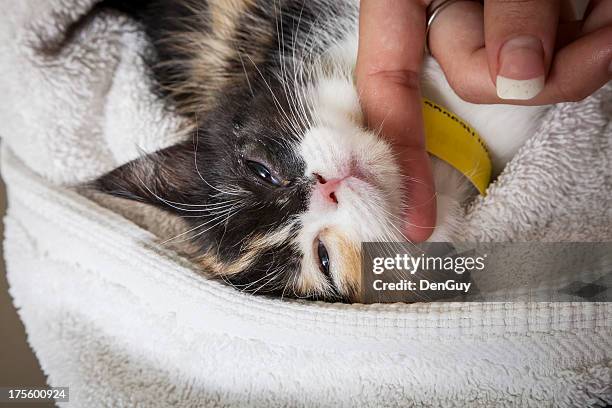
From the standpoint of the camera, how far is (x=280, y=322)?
2.93 feet

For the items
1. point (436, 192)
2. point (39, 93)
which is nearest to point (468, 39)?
point (436, 192)

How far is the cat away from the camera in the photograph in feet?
2.79

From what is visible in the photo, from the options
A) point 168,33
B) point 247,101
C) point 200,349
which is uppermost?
point 168,33

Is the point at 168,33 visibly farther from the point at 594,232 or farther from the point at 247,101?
the point at 594,232

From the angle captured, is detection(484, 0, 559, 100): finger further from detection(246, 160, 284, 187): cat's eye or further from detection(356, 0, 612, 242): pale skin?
detection(246, 160, 284, 187): cat's eye

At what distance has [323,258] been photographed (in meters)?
0.89

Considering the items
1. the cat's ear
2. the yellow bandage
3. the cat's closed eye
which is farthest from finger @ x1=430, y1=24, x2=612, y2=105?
the cat's ear

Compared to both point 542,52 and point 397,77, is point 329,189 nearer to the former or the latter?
point 397,77

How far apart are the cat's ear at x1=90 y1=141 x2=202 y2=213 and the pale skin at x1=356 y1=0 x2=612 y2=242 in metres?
0.32

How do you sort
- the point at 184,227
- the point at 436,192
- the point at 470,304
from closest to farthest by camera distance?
the point at 470,304, the point at 436,192, the point at 184,227

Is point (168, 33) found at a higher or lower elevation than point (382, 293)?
higher

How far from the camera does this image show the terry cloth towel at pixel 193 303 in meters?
0.85

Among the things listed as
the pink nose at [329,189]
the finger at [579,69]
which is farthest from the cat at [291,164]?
the finger at [579,69]

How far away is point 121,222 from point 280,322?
1.21ft
